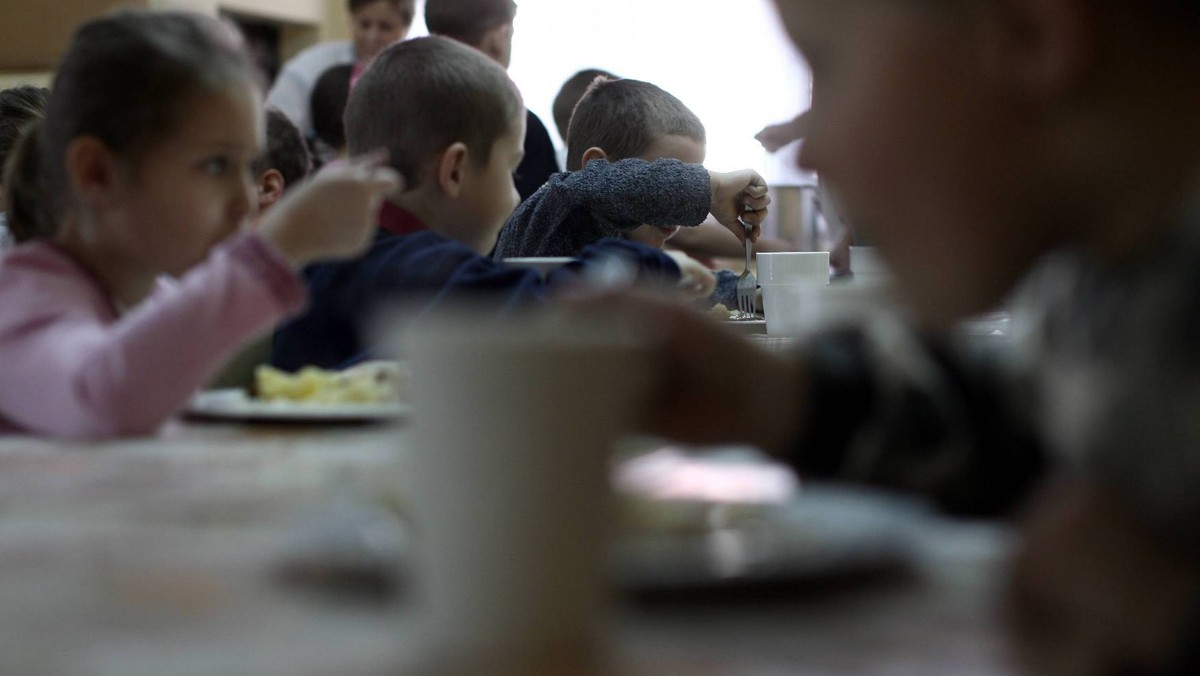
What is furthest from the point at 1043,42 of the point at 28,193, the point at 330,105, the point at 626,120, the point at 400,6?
the point at 400,6

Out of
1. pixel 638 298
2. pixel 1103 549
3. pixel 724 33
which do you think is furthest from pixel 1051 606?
pixel 724 33

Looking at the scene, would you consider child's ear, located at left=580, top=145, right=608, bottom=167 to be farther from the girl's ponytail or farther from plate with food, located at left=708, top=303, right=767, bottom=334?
the girl's ponytail

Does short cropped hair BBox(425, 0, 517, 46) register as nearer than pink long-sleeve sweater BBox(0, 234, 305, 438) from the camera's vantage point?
No

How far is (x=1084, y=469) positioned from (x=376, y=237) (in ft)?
4.37

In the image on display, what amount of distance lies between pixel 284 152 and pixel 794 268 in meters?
0.94

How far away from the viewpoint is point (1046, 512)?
35 cm

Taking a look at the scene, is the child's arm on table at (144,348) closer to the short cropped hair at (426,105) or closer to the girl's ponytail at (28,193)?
the girl's ponytail at (28,193)

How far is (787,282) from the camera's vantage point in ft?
6.59

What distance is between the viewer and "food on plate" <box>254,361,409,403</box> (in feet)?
3.11

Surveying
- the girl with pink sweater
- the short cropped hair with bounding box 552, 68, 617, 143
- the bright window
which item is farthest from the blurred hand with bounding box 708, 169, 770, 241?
the bright window

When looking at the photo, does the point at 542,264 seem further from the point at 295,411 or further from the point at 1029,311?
the point at 1029,311

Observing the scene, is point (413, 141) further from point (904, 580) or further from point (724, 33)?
point (724, 33)

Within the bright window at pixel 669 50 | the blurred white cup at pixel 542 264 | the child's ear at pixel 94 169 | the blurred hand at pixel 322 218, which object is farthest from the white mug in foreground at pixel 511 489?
the bright window at pixel 669 50

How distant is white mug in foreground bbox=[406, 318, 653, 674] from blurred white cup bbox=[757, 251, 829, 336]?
4.99ft
